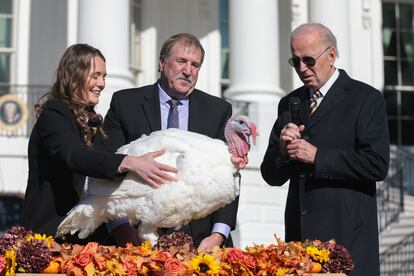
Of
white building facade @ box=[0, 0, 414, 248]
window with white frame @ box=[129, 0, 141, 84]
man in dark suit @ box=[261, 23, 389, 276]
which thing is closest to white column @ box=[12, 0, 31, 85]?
white building facade @ box=[0, 0, 414, 248]

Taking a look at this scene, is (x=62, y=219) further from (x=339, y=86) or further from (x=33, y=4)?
(x=33, y=4)

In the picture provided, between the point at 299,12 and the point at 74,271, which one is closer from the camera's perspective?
the point at 74,271

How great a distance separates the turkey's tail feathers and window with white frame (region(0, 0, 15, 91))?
1484 cm

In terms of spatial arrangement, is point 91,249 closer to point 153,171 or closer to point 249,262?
point 153,171

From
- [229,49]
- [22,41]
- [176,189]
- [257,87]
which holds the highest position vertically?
[22,41]

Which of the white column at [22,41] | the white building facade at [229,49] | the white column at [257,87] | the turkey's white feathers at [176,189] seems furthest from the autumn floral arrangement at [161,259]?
Result: the white column at [22,41]

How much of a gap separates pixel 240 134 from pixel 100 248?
2.94 feet

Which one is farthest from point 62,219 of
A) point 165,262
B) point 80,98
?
point 165,262

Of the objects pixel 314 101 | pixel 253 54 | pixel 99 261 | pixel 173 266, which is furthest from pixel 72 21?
pixel 173 266

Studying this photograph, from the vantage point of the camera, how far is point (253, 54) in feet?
52.3

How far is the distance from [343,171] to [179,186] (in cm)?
107

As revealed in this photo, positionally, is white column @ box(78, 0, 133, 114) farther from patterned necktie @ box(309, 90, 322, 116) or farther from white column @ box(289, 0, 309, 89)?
patterned necktie @ box(309, 90, 322, 116)

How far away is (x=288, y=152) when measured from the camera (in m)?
4.77

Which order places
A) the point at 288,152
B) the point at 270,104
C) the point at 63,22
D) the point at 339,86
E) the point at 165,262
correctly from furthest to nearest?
the point at 63,22, the point at 270,104, the point at 339,86, the point at 288,152, the point at 165,262
